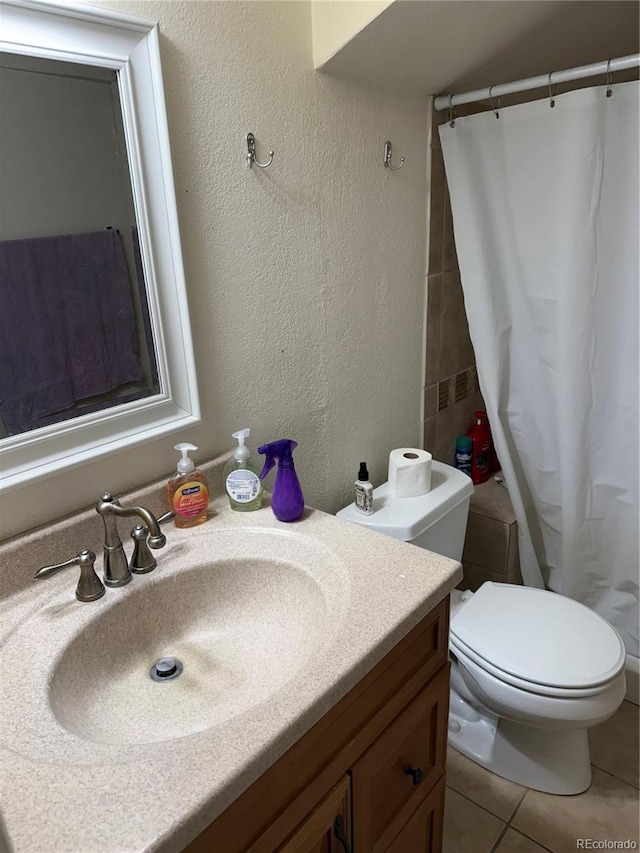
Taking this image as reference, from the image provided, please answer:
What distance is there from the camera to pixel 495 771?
5.28 feet

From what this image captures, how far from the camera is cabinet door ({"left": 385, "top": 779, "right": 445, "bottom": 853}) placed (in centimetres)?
109

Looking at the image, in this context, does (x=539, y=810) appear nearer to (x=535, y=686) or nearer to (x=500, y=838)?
(x=500, y=838)

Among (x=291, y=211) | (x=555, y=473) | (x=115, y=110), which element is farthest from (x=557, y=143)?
(x=115, y=110)

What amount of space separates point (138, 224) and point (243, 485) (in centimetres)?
54

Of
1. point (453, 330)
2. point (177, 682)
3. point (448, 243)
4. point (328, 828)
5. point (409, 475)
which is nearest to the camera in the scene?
point (328, 828)

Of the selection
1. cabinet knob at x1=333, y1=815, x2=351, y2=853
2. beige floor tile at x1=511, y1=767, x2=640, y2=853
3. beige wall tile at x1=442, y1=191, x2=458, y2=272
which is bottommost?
beige floor tile at x1=511, y1=767, x2=640, y2=853

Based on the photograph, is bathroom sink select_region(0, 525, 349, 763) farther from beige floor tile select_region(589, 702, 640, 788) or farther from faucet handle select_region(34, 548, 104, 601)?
beige floor tile select_region(589, 702, 640, 788)

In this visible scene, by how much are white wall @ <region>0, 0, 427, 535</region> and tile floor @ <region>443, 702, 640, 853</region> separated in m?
0.84

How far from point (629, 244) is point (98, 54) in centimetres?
124

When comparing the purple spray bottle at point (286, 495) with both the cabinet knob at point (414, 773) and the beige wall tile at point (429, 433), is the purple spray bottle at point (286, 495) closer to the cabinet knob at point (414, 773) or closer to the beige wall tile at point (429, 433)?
the cabinet knob at point (414, 773)

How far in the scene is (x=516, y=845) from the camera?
144 cm

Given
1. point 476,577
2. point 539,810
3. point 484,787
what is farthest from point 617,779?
point 476,577

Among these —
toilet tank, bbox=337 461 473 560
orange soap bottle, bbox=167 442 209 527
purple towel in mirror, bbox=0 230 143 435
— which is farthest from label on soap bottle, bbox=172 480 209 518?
toilet tank, bbox=337 461 473 560

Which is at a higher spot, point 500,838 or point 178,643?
point 178,643
